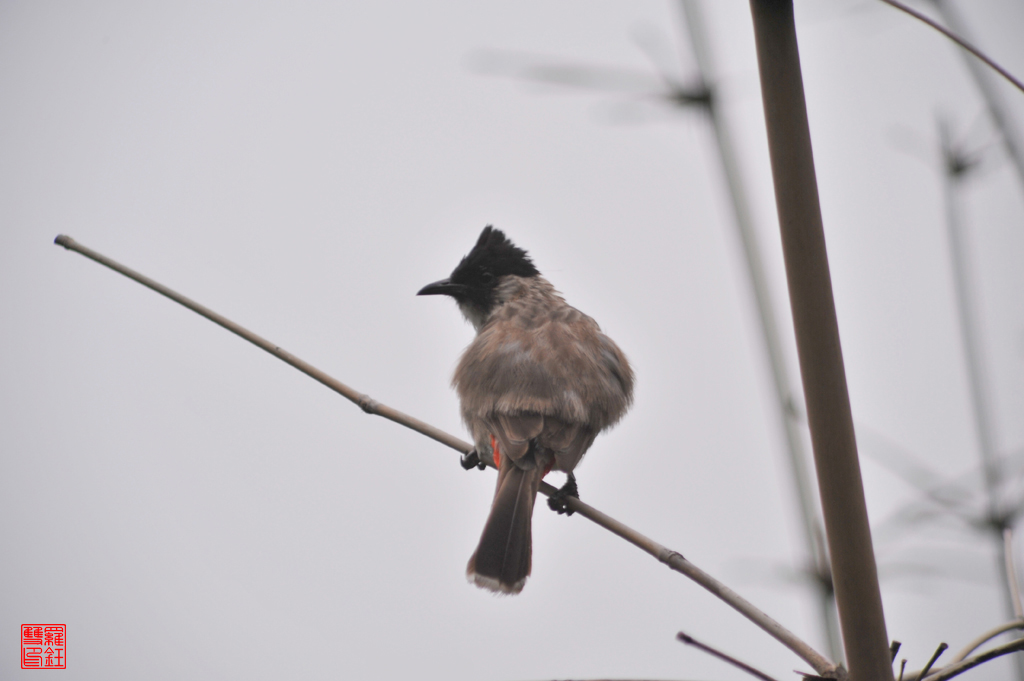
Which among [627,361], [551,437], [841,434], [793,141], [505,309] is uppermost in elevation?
[505,309]

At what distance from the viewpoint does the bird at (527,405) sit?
7.17ft

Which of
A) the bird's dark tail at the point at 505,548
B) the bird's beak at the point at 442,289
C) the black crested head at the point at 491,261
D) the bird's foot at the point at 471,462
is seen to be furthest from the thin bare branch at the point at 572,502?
the black crested head at the point at 491,261

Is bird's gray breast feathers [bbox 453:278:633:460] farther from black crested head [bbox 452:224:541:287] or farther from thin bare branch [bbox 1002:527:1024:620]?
thin bare branch [bbox 1002:527:1024:620]

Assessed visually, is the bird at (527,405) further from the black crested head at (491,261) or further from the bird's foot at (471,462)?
the black crested head at (491,261)

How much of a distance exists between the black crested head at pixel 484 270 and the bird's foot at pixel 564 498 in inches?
48.4

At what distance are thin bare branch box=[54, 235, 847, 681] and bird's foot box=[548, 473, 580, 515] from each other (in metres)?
0.07

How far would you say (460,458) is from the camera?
309 centimetres

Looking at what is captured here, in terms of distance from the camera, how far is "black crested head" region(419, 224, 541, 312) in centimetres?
395

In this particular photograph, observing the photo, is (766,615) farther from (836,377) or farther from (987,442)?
Answer: (987,442)

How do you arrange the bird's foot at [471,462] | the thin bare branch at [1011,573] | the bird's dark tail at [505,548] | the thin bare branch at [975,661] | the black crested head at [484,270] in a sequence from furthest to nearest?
the black crested head at [484,270], the bird's foot at [471,462], the bird's dark tail at [505,548], the thin bare branch at [1011,573], the thin bare branch at [975,661]

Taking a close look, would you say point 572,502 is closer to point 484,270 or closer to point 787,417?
point 787,417

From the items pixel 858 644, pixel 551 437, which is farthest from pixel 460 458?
pixel 858 644

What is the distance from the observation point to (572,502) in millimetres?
1795

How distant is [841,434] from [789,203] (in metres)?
0.24
